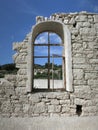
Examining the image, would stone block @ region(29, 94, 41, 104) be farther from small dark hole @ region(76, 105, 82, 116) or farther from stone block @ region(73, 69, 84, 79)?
stone block @ region(73, 69, 84, 79)

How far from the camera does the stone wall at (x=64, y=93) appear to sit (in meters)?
5.71

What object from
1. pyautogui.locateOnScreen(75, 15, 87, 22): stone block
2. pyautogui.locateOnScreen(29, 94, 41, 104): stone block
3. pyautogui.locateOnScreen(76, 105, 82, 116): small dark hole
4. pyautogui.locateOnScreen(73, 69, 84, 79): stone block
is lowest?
pyautogui.locateOnScreen(76, 105, 82, 116): small dark hole

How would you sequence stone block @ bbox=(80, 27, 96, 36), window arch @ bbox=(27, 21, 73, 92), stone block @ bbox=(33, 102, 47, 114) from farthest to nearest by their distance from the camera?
stone block @ bbox=(80, 27, 96, 36) → window arch @ bbox=(27, 21, 73, 92) → stone block @ bbox=(33, 102, 47, 114)

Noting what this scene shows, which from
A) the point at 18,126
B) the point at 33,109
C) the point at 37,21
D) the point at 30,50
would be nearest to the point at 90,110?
the point at 33,109

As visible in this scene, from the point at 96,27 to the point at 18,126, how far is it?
3759mm

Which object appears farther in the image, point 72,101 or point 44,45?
point 44,45

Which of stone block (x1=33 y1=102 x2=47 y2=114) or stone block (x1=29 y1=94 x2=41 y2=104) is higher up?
stone block (x1=29 y1=94 x2=41 y2=104)


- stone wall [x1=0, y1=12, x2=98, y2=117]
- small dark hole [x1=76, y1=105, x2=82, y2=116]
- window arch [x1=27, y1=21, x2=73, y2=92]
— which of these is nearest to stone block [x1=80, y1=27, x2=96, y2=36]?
stone wall [x1=0, y1=12, x2=98, y2=117]

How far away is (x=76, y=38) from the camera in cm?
608

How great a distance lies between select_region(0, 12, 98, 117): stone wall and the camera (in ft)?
18.7

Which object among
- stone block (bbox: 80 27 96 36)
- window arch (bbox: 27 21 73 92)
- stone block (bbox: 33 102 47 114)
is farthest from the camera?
stone block (bbox: 80 27 96 36)

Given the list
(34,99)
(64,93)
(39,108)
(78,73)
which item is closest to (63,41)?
(78,73)

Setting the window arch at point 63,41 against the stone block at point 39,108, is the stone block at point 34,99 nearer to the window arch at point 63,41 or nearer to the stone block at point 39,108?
the stone block at point 39,108

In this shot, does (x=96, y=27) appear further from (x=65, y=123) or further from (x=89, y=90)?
(x=65, y=123)
